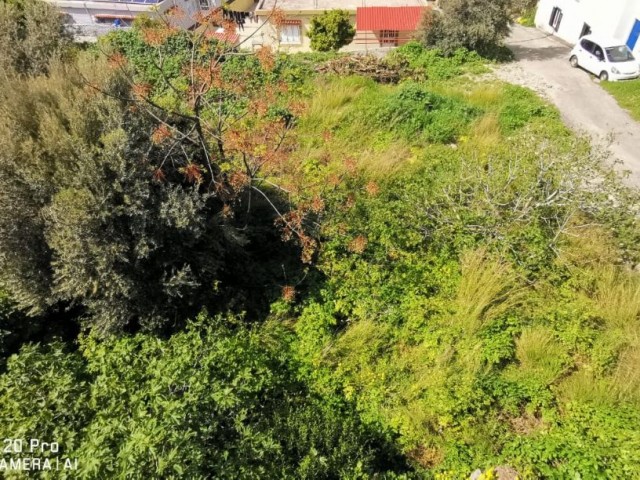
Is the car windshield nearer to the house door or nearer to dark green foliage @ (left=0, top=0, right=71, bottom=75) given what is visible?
the house door

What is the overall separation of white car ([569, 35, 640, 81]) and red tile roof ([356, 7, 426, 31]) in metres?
7.25

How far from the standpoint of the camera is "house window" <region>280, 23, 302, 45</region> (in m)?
19.8

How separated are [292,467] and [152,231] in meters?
3.04

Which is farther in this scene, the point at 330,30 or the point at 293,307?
the point at 330,30

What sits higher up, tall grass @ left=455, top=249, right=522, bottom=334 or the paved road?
the paved road

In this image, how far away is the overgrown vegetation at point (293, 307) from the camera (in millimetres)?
3857

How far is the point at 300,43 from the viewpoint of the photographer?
20.5 meters

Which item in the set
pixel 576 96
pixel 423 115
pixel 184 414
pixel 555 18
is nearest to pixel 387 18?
pixel 555 18

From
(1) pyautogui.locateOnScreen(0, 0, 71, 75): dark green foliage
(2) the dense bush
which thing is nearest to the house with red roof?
(1) pyautogui.locateOnScreen(0, 0, 71, 75): dark green foliage

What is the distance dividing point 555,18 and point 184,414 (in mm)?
22823

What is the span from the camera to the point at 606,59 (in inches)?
505

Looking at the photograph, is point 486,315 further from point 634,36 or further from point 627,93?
point 634,36

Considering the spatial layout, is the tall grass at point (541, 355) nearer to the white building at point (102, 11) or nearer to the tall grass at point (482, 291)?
the tall grass at point (482, 291)

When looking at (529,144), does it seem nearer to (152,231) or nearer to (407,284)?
(407,284)
